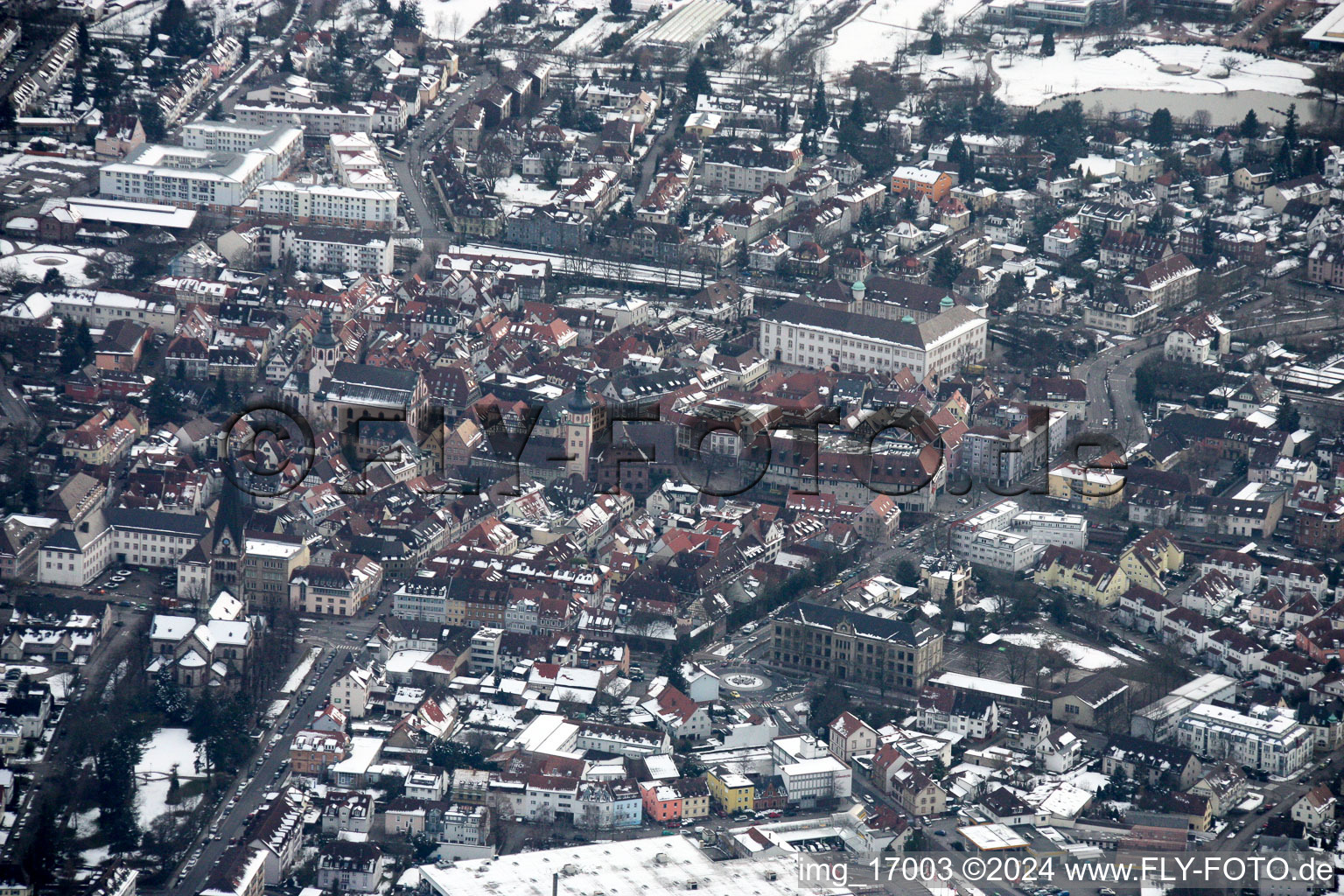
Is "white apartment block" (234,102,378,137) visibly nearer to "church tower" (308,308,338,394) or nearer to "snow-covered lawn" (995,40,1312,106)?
"church tower" (308,308,338,394)

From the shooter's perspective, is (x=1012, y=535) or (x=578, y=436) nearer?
(x=1012, y=535)

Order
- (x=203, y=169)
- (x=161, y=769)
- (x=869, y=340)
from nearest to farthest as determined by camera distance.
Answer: (x=161, y=769), (x=869, y=340), (x=203, y=169)

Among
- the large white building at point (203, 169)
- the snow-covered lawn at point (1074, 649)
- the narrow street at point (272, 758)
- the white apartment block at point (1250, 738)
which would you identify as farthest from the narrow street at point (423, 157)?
the white apartment block at point (1250, 738)

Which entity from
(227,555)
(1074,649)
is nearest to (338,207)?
(227,555)

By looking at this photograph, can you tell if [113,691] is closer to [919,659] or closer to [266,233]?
[919,659]

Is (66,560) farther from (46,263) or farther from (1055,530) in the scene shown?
(1055,530)

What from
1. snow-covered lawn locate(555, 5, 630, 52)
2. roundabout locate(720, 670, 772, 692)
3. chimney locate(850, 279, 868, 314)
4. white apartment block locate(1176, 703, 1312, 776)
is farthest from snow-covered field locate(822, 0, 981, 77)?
white apartment block locate(1176, 703, 1312, 776)
